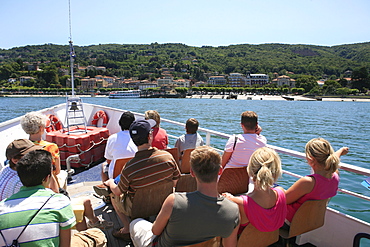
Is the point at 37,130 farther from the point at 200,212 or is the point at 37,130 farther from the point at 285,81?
the point at 285,81

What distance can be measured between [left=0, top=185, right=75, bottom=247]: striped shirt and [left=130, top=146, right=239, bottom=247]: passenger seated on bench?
1.68ft

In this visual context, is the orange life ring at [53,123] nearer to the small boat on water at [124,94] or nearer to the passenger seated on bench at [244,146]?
the passenger seated on bench at [244,146]

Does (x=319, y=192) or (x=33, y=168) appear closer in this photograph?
(x=33, y=168)

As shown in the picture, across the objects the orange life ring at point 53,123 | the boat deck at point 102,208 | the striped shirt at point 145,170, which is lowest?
the boat deck at point 102,208

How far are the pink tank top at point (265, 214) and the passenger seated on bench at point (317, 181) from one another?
0.85ft

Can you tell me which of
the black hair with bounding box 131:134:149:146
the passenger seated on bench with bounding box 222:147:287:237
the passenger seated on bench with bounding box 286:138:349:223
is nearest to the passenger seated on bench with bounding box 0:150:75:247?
the black hair with bounding box 131:134:149:146

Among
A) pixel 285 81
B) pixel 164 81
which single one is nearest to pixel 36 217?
pixel 164 81

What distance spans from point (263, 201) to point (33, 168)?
1.30 metres

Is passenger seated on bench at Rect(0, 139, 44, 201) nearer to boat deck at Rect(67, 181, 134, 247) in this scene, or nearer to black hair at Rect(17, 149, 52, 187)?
black hair at Rect(17, 149, 52, 187)

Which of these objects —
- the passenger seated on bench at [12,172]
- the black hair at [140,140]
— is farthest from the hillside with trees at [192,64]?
the passenger seated on bench at [12,172]

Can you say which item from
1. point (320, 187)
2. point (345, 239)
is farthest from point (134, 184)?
point (345, 239)

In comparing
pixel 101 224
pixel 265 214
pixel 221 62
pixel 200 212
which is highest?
pixel 221 62

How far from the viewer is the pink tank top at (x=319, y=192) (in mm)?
1890

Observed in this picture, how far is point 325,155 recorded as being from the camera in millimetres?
1888
